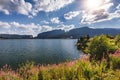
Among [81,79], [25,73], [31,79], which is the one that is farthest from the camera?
[25,73]

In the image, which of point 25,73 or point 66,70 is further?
point 25,73

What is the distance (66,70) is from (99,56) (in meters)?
6.96

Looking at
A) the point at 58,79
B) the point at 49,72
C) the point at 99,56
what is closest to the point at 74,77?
the point at 58,79

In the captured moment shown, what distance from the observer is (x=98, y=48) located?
17688mm

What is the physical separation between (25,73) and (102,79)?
4507mm

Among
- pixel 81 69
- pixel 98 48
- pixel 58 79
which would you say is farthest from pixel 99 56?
pixel 58 79

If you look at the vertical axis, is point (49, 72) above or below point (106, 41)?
below

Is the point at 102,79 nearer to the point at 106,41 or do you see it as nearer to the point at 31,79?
the point at 31,79

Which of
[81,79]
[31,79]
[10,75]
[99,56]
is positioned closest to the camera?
[81,79]

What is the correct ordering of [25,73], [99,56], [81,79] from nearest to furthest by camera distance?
[81,79] < [25,73] < [99,56]

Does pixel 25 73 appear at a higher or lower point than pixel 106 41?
lower

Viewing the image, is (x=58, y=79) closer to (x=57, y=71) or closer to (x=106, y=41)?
(x=57, y=71)

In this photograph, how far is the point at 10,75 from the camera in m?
11.0

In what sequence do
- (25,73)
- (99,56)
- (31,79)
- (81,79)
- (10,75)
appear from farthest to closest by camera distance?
→ (99,56), (25,73), (10,75), (31,79), (81,79)
